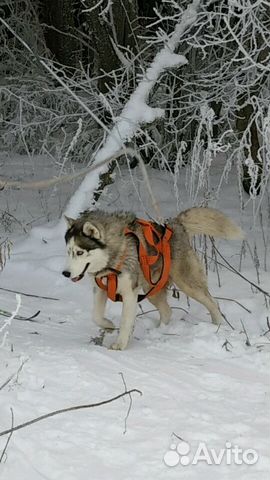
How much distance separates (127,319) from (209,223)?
3.64ft

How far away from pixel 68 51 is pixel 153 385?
7.66 meters

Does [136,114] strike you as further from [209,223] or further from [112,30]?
[209,223]

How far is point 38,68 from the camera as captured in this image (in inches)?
428

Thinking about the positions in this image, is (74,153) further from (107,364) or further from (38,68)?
(107,364)

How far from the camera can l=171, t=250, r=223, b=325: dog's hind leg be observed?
231 inches

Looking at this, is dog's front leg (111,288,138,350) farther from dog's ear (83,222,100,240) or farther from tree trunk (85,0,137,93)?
tree trunk (85,0,137,93)

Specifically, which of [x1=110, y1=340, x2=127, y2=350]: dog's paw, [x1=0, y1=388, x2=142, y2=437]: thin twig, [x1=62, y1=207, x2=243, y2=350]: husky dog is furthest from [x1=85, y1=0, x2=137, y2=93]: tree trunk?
[x1=0, y1=388, x2=142, y2=437]: thin twig

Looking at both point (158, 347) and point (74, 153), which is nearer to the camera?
point (158, 347)

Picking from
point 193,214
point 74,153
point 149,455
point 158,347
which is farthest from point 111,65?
point 149,455

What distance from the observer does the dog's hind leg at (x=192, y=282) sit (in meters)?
5.87

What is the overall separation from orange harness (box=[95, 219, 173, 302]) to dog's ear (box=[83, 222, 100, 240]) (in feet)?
0.89

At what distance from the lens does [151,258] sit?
558cm

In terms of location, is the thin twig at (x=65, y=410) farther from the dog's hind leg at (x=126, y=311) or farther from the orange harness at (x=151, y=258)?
the orange harness at (x=151, y=258)

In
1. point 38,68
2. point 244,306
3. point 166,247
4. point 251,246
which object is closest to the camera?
point 166,247
